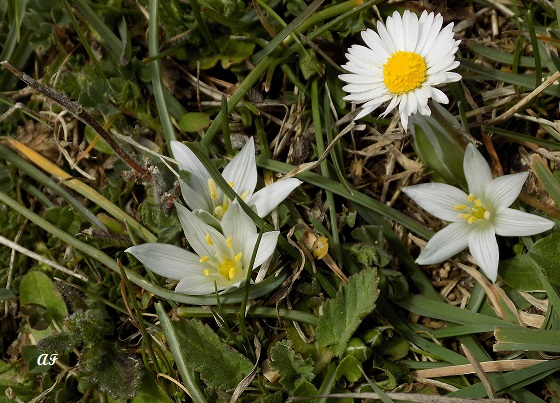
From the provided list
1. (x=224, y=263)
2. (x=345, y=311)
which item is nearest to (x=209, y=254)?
(x=224, y=263)

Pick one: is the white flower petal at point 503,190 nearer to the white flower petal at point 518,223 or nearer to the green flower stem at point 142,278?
the white flower petal at point 518,223

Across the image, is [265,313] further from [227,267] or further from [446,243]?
[446,243]

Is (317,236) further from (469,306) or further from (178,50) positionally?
(178,50)

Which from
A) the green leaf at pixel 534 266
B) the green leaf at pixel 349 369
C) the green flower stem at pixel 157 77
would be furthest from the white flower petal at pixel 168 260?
the green leaf at pixel 534 266

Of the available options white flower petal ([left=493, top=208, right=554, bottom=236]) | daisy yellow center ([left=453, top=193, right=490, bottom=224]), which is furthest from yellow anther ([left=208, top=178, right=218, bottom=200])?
white flower petal ([left=493, top=208, right=554, bottom=236])

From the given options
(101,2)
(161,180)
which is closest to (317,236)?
(161,180)
